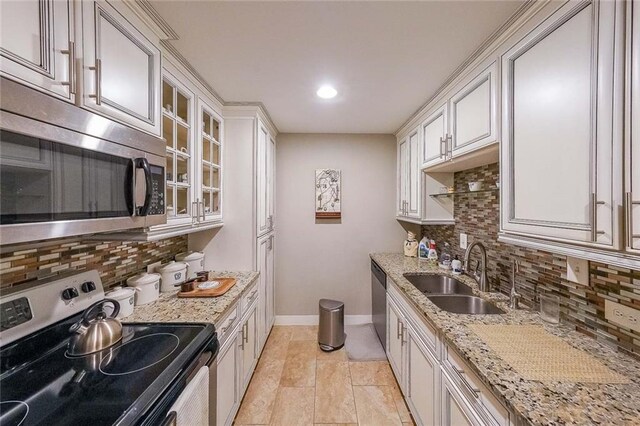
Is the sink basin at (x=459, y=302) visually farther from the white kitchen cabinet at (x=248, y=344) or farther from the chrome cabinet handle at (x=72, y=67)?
the chrome cabinet handle at (x=72, y=67)

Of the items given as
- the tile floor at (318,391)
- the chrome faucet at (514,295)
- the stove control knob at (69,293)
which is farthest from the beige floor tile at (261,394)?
the chrome faucet at (514,295)

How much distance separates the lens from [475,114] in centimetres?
156

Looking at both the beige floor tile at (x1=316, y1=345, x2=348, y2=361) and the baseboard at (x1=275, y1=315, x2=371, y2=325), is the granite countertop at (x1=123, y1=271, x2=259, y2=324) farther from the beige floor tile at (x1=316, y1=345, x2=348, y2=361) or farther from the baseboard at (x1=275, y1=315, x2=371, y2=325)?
the baseboard at (x1=275, y1=315, x2=371, y2=325)

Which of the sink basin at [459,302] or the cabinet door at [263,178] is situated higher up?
the cabinet door at [263,178]

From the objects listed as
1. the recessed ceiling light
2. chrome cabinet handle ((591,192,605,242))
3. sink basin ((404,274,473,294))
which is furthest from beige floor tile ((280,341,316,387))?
the recessed ceiling light

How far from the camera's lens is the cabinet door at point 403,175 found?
2844 millimetres

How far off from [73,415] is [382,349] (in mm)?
2483

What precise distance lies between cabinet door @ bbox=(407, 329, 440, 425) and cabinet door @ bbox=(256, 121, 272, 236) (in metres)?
1.56

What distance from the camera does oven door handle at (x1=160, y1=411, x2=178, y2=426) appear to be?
84 cm

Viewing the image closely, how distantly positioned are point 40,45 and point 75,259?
981 mm

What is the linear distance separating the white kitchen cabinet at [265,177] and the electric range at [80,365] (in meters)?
1.29

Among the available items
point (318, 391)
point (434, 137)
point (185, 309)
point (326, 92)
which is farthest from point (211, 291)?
point (434, 137)

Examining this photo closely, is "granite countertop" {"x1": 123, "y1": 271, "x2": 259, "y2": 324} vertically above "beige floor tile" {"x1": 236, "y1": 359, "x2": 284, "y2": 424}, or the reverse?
"granite countertop" {"x1": 123, "y1": 271, "x2": 259, "y2": 324}

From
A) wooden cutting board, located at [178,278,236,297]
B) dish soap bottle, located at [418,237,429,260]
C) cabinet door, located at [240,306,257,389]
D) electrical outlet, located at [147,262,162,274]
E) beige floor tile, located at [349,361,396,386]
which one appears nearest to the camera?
wooden cutting board, located at [178,278,236,297]
